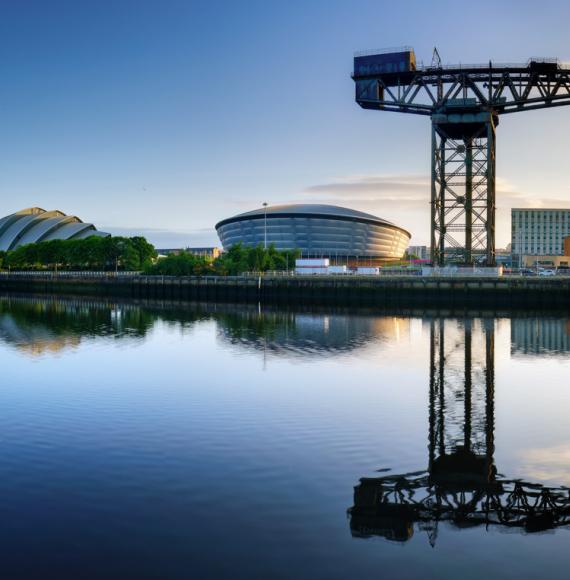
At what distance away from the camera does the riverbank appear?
83.8 m

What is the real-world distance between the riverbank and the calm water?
1764 inches

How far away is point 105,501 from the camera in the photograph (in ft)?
50.6

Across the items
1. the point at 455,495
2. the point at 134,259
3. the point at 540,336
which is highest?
the point at 134,259

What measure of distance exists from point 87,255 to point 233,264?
5177 cm

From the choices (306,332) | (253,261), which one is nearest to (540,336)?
(306,332)

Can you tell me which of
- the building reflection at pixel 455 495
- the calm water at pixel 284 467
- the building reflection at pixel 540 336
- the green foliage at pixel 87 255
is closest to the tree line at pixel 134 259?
the green foliage at pixel 87 255

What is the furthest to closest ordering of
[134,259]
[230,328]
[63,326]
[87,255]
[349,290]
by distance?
[87,255] < [134,259] < [349,290] < [63,326] < [230,328]

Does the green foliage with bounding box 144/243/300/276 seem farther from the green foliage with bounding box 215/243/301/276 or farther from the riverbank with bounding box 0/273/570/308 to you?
the riverbank with bounding box 0/273/570/308

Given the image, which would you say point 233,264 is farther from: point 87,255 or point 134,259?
point 87,255

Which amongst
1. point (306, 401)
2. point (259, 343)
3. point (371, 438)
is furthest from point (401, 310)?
point (371, 438)

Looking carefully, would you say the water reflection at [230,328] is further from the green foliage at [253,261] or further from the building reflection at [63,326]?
the green foliage at [253,261]

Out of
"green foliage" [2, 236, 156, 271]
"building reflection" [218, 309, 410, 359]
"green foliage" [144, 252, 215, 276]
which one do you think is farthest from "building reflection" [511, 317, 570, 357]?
"green foliage" [2, 236, 156, 271]

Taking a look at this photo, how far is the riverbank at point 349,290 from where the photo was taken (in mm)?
83750

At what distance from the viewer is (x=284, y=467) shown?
59.4 feet
